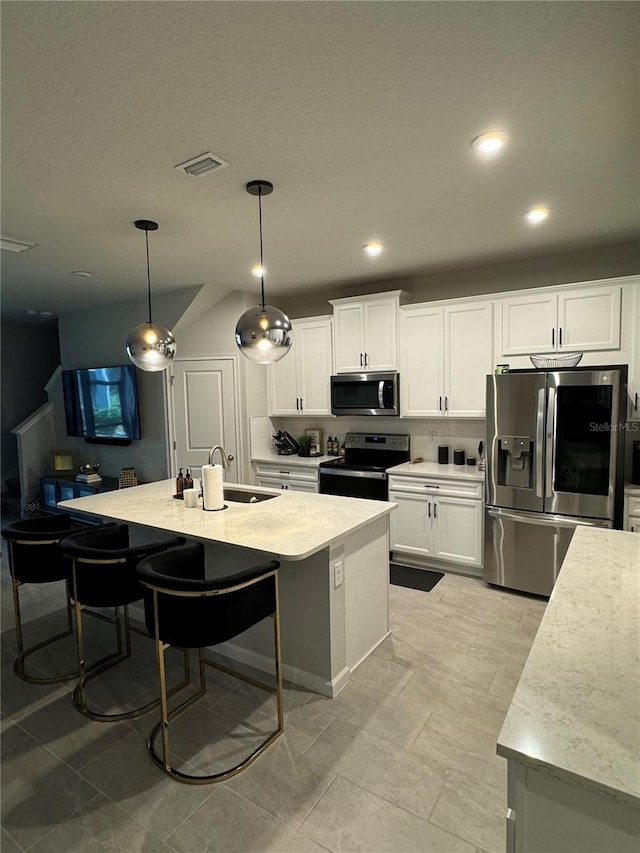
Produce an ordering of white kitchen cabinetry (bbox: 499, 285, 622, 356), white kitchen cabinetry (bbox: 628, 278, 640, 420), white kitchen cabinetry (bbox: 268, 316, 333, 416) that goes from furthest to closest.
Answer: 1. white kitchen cabinetry (bbox: 268, 316, 333, 416)
2. white kitchen cabinetry (bbox: 499, 285, 622, 356)
3. white kitchen cabinetry (bbox: 628, 278, 640, 420)

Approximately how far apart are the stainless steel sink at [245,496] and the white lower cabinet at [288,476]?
3.93 feet

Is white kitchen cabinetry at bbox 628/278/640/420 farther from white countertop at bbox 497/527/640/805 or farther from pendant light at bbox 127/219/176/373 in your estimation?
pendant light at bbox 127/219/176/373

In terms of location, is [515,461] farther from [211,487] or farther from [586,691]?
[586,691]

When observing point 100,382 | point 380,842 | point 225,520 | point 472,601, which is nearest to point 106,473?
point 100,382

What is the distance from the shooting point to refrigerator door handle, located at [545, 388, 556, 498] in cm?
337

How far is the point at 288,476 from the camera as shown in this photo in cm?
493

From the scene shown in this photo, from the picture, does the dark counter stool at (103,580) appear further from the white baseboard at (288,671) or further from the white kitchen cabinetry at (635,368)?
the white kitchen cabinetry at (635,368)

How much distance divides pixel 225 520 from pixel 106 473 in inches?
169

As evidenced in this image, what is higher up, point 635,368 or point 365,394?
point 635,368

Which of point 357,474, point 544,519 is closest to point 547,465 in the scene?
point 544,519

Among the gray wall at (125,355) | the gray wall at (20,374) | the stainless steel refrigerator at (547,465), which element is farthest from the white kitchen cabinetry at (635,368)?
the gray wall at (20,374)

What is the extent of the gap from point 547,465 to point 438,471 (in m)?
0.97

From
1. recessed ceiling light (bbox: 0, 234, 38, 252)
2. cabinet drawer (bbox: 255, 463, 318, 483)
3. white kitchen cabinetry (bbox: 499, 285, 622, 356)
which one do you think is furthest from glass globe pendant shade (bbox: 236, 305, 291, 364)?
cabinet drawer (bbox: 255, 463, 318, 483)

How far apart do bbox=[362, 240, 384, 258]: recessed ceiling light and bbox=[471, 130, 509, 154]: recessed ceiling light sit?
1416 mm
